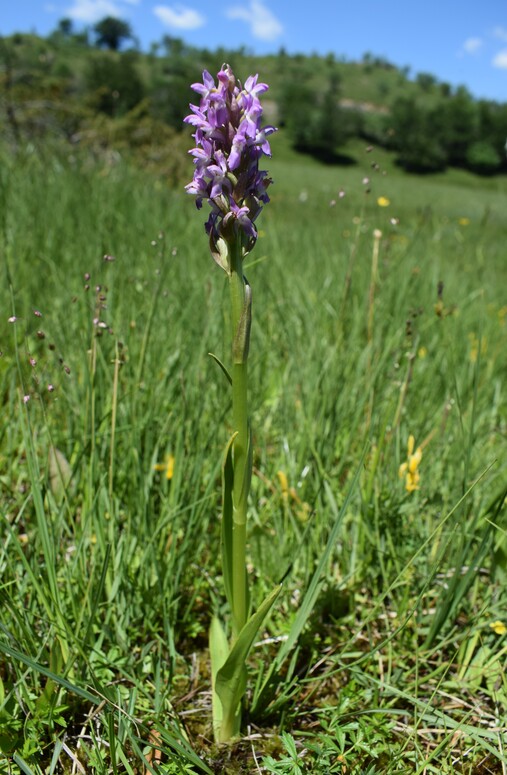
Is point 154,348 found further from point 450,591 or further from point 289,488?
point 450,591

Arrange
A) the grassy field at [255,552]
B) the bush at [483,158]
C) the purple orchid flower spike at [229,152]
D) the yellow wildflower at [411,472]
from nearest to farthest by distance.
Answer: the purple orchid flower spike at [229,152] < the grassy field at [255,552] < the yellow wildflower at [411,472] < the bush at [483,158]

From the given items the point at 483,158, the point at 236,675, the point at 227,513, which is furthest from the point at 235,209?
the point at 483,158

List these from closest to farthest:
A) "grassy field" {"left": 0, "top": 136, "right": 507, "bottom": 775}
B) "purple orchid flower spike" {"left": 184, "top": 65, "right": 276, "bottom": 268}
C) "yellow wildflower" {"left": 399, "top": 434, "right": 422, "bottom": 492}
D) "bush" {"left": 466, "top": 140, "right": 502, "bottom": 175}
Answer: "purple orchid flower spike" {"left": 184, "top": 65, "right": 276, "bottom": 268} < "grassy field" {"left": 0, "top": 136, "right": 507, "bottom": 775} < "yellow wildflower" {"left": 399, "top": 434, "right": 422, "bottom": 492} < "bush" {"left": 466, "top": 140, "right": 502, "bottom": 175}

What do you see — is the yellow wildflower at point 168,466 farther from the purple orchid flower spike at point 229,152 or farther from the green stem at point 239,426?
the purple orchid flower spike at point 229,152

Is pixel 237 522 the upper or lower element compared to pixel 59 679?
upper

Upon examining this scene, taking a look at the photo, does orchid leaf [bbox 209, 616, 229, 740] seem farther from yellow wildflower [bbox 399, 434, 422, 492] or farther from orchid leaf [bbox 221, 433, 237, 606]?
yellow wildflower [bbox 399, 434, 422, 492]

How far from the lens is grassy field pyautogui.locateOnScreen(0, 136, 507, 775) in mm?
1140

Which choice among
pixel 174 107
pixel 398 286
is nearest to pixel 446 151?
pixel 174 107

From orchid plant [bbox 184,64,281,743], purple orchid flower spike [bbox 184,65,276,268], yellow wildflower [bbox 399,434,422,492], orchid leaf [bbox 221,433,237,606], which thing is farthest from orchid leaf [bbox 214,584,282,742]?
yellow wildflower [bbox 399,434,422,492]

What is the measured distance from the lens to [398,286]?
3303 mm

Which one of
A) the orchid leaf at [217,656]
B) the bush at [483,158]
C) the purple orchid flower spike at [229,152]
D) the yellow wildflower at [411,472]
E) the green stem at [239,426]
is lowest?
the orchid leaf at [217,656]

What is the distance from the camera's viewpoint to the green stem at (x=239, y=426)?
3.30 feet

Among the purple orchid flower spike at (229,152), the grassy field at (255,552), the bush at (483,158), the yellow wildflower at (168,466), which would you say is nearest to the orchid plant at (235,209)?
the purple orchid flower spike at (229,152)

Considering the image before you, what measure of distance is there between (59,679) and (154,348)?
1492 millimetres
